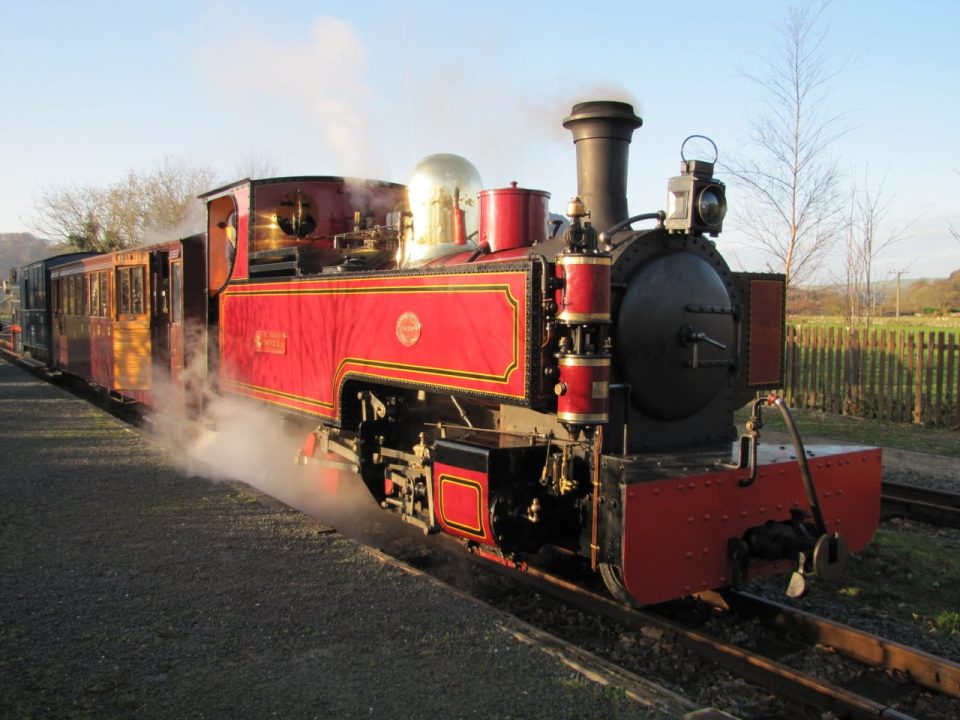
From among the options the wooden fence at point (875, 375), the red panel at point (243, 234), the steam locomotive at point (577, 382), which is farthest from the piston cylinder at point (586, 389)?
the wooden fence at point (875, 375)

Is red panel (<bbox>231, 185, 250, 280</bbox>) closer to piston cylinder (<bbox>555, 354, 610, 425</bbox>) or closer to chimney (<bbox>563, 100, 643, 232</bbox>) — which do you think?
chimney (<bbox>563, 100, 643, 232</bbox>)

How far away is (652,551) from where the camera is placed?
345 centimetres

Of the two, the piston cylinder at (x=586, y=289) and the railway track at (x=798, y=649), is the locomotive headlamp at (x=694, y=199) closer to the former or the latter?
the piston cylinder at (x=586, y=289)

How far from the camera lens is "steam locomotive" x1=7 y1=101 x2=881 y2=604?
3.58 m

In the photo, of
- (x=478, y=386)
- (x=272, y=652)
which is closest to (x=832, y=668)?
(x=478, y=386)

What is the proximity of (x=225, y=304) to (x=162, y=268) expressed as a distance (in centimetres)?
256

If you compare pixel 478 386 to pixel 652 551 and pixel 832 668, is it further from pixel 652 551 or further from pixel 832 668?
pixel 832 668

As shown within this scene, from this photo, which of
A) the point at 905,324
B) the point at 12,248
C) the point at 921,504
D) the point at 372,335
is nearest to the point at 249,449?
the point at 372,335

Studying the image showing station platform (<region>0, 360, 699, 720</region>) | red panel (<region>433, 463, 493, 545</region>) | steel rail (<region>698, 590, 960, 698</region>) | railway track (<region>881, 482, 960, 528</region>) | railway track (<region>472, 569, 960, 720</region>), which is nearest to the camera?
station platform (<region>0, 360, 699, 720</region>)

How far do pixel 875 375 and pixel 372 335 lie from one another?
10133mm

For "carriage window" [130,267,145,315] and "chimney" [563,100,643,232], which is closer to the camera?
"chimney" [563,100,643,232]

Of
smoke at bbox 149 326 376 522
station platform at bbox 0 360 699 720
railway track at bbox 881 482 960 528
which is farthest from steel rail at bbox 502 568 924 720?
railway track at bbox 881 482 960 528

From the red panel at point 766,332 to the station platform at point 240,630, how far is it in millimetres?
2267

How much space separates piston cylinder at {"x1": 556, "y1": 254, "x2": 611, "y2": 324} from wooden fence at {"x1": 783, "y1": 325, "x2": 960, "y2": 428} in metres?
9.35
